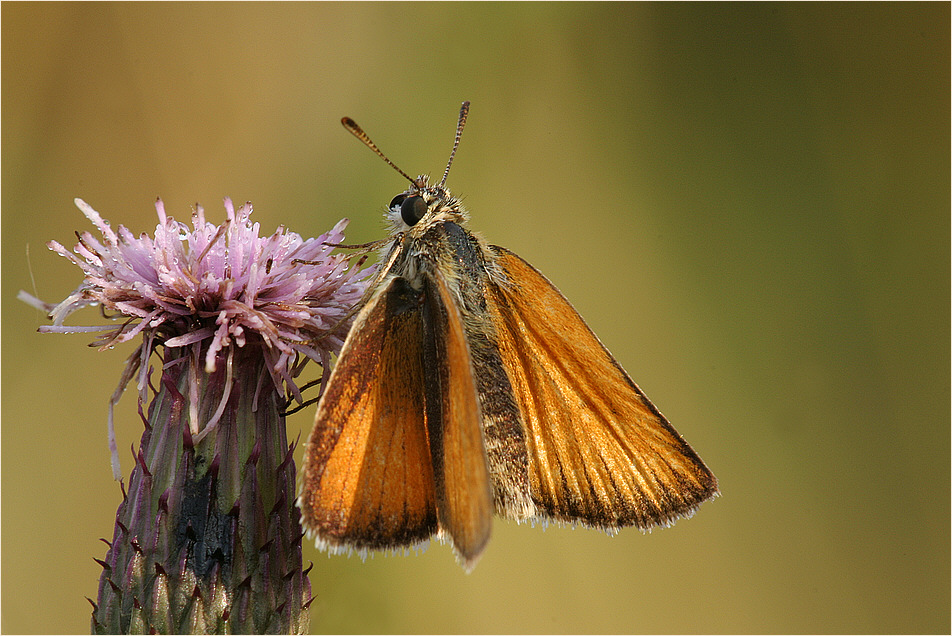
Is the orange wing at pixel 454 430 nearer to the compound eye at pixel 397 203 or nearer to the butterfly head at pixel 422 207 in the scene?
the butterfly head at pixel 422 207

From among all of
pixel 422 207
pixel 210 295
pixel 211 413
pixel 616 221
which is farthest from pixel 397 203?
pixel 616 221

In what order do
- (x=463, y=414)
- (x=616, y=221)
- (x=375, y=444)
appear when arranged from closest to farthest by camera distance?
(x=463, y=414)
(x=375, y=444)
(x=616, y=221)

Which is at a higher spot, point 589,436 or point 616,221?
Answer: point 616,221

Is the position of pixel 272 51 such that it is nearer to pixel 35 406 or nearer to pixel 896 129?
pixel 35 406

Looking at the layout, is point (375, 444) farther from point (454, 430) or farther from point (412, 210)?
point (412, 210)

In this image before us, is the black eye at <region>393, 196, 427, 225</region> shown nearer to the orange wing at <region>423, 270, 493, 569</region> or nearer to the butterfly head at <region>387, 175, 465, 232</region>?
the butterfly head at <region>387, 175, 465, 232</region>
